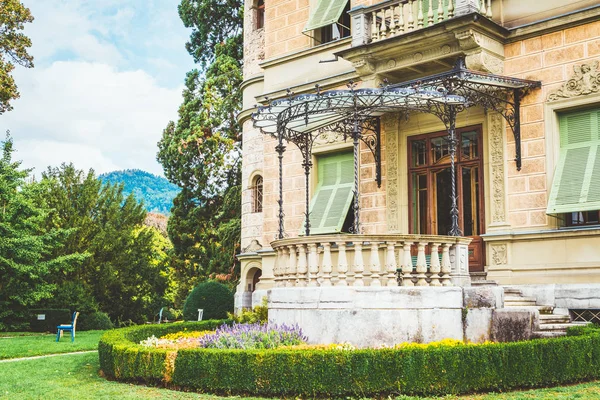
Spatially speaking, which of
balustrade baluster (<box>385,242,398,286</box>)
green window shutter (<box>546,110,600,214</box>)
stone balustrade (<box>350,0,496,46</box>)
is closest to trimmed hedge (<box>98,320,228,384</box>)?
balustrade baluster (<box>385,242,398,286</box>)

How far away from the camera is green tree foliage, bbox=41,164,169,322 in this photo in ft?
100

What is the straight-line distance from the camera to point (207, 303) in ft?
86.0

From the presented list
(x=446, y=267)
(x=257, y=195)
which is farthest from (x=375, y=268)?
(x=257, y=195)

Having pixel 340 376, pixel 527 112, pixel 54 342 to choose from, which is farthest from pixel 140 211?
pixel 340 376

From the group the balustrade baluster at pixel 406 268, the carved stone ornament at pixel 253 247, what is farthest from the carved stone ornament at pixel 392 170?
the carved stone ornament at pixel 253 247

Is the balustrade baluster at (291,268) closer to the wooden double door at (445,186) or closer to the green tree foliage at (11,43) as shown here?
the wooden double door at (445,186)

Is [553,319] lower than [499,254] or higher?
lower

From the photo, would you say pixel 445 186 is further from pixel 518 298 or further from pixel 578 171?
pixel 518 298

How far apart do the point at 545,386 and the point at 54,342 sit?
51.3ft

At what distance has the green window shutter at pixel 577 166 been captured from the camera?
14477mm

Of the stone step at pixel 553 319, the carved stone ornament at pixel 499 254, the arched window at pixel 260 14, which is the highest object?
the arched window at pixel 260 14

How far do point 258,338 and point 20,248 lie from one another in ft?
56.0

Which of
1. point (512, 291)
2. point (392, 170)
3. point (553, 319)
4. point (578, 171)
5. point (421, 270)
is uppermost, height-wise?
point (392, 170)

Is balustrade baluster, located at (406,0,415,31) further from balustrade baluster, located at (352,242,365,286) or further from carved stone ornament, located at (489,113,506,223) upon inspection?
balustrade baluster, located at (352,242,365,286)
